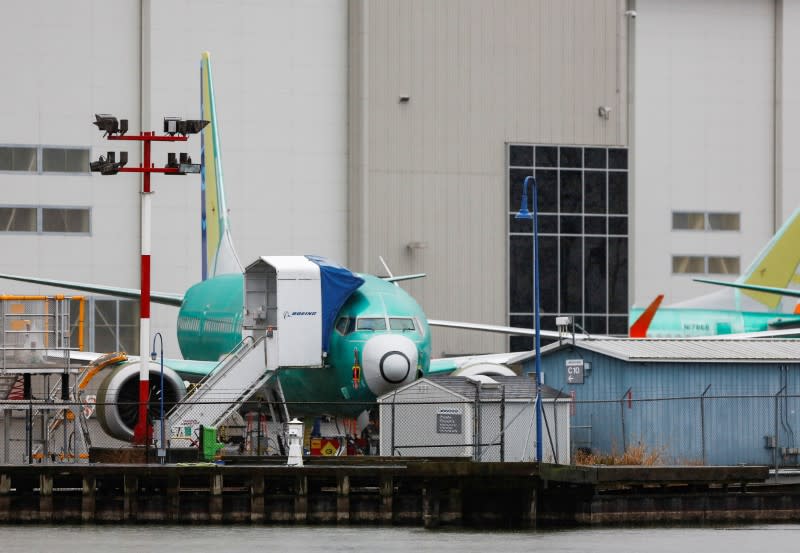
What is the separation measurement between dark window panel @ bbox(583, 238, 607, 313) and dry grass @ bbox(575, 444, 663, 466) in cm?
3726

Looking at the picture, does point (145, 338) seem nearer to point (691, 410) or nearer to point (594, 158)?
point (691, 410)

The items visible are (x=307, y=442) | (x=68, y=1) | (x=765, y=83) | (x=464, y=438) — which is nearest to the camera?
(x=464, y=438)

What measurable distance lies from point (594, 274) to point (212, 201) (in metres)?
23.0

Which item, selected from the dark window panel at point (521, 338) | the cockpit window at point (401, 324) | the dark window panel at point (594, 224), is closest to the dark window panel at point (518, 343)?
the dark window panel at point (521, 338)

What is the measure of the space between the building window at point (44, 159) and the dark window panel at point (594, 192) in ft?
74.2

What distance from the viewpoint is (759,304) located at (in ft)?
253

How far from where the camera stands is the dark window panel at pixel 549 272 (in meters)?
75.5

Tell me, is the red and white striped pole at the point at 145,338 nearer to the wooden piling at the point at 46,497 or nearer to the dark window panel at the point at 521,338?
the wooden piling at the point at 46,497

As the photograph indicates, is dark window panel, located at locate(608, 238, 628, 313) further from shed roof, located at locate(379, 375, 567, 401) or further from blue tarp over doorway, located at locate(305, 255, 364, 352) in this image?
blue tarp over doorway, located at locate(305, 255, 364, 352)

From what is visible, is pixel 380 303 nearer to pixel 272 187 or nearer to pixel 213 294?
pixel 213 294

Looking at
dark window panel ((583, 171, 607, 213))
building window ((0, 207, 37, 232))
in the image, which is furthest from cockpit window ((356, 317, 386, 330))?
dark window panel ((583, 171, 607, 213))

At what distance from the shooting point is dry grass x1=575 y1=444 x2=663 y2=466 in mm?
38219

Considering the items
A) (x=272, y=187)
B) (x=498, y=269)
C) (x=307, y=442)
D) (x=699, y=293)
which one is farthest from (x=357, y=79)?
(x=307, y=442)

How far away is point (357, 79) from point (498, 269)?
35.5ft
